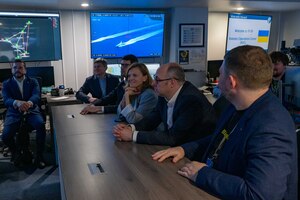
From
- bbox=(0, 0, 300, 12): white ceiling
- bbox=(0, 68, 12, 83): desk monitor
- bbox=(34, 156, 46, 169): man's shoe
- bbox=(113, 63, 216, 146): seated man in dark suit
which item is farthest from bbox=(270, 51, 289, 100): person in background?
bbox=(0, 68, 12, 83): desk monitor

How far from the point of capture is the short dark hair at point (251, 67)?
1.12m

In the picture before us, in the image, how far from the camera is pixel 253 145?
105 centimetres

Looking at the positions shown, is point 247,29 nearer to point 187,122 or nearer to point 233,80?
point 187,122

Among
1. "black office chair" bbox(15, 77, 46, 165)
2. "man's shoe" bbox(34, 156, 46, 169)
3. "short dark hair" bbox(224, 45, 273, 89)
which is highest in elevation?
"short dark hair" bbox(224, 45, 273, 89)

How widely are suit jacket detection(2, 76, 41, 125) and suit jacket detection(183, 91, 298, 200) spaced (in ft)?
10.3

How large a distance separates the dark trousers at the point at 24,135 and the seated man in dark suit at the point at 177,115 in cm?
210

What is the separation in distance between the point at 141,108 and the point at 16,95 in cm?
234

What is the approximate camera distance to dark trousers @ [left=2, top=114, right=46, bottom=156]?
11.7 ft

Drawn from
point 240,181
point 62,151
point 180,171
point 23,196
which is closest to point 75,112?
point 23,196

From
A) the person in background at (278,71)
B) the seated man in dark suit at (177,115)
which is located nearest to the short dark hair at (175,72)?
the seated man in dark suit at (177,115)

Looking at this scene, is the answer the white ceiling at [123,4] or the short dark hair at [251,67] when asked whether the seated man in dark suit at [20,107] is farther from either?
the short dark hair at [251,67]

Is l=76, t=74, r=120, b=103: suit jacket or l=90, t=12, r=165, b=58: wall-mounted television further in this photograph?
l=90, t=12, r=165, b=58: wall-mounted television

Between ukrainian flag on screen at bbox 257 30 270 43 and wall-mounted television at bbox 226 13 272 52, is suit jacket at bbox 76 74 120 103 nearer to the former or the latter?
wall-mounted television at bbox 226 13 272 52

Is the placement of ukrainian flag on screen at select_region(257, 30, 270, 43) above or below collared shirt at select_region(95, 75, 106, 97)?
above
